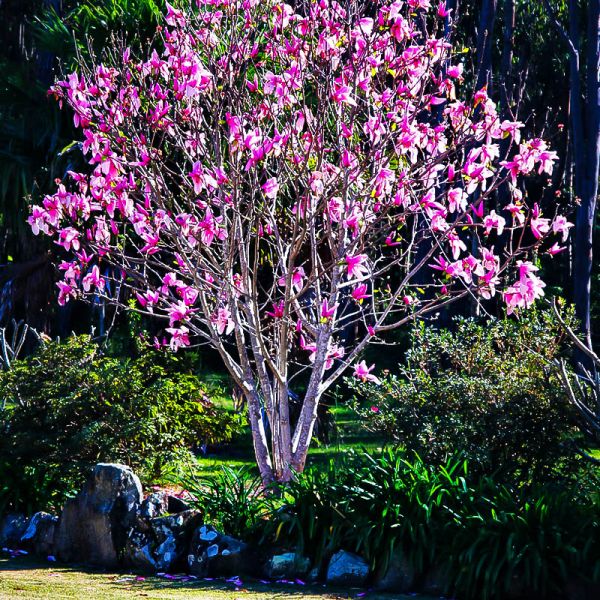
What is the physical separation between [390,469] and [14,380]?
3471 mm

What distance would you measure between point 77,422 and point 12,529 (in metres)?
0.98

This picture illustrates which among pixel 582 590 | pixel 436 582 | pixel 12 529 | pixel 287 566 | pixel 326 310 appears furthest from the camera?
pixel 12 529

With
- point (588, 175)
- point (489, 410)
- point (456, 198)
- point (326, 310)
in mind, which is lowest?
point (489, 410)

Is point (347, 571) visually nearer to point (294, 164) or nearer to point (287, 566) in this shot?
point (287, 566)

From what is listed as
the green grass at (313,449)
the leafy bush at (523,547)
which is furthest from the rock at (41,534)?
the green grass at (313,449)

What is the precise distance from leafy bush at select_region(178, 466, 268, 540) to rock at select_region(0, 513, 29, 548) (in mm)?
1393

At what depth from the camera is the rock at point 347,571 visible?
637cm

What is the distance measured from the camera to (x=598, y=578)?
229 inches

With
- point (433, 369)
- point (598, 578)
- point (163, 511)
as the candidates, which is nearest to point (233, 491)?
point (163, 511)

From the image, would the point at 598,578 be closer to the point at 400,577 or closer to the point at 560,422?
the point at 400,577

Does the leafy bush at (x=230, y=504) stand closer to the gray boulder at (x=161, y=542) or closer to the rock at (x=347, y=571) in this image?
the gray boulder at (x=161, y=542)

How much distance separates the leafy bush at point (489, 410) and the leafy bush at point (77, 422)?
1.69 m

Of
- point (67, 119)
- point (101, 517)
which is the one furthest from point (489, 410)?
point (67, 119)

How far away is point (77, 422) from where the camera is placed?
8195 millimetres
